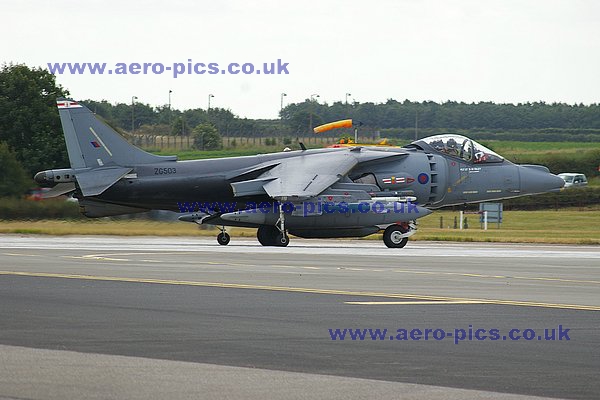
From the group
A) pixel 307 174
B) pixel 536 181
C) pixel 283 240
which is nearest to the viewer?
pixel 307 174

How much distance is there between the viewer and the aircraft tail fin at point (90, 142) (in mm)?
28375

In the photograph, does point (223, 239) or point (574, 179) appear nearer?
point (223, 239)

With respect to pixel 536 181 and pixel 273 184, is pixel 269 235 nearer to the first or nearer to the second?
pixel 273 184

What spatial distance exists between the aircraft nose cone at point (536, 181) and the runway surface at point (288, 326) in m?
9.62

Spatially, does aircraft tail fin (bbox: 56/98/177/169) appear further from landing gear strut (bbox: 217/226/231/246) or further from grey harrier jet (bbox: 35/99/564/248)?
landing gear strut (bbox: 217/226/231/246)

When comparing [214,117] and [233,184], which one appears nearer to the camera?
[233,184]

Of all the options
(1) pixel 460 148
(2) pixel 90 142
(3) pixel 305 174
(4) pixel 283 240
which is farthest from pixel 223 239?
(1) pixel 460 148

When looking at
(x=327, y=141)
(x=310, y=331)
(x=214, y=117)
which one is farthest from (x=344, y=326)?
(x=214, y=117)

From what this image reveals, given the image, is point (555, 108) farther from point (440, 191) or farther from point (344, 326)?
point (344, 326)

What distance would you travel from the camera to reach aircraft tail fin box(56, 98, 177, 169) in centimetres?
2838

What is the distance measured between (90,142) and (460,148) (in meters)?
10.8

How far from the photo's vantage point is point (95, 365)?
29.3ft

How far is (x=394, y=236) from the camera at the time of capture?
28188 mm

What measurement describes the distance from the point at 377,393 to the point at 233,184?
67.9ft
